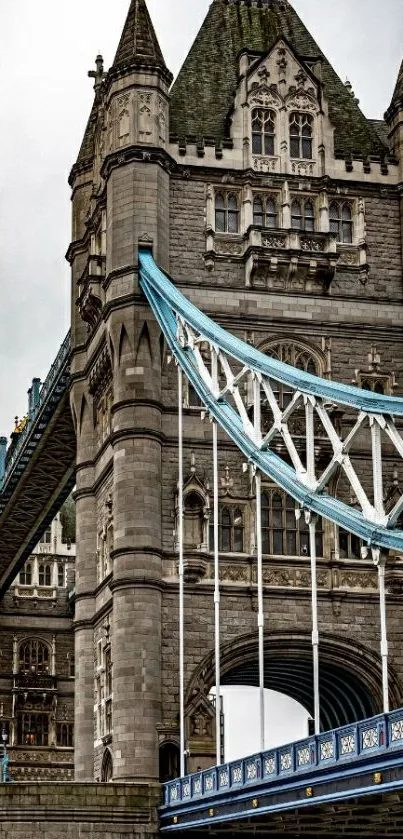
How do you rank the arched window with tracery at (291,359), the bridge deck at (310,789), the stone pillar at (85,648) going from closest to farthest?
the bridge deck at (310,789) < the arched window with tracery at (291,359) < the stone pillar at (85,648)

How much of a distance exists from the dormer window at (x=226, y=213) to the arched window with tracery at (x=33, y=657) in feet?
123

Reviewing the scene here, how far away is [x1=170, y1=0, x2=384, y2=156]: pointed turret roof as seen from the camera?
51125 mm

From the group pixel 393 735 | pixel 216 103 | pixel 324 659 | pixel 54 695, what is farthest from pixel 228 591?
pixel 54 695

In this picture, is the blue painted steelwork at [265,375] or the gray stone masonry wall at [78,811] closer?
the blue painted steelwork at [265,375]

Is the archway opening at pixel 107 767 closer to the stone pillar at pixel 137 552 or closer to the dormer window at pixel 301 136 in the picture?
the stone pillar at pixel 137 552

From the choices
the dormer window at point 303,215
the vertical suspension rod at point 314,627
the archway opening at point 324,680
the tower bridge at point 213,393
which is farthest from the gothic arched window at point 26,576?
the vertical suspension rod at point 314,627

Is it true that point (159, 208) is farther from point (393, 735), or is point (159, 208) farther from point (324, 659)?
point (393, 735)

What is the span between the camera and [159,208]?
1909 inches

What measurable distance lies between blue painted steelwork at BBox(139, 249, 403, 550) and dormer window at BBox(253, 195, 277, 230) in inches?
153

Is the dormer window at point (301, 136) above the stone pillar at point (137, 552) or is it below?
above

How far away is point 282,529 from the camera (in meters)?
46.7

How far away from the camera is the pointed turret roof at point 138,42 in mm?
49844

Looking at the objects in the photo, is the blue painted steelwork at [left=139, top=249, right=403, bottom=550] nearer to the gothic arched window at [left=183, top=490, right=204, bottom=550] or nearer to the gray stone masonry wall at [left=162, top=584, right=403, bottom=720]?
the gothic arched window at [left=183, top=490, right=204, bottom=550]

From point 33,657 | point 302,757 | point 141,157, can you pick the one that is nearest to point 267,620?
point 141,157
